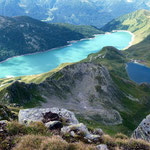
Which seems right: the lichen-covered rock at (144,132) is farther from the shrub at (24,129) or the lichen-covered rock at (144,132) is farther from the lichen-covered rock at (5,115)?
the lichen-covered rock at (5,115)

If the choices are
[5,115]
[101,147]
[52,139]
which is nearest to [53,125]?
[52,139]

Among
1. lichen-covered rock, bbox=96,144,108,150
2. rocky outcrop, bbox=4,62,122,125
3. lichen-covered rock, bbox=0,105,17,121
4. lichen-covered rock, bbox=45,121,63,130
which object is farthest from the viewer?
rocky outcrop, bbox=4,62,122,125

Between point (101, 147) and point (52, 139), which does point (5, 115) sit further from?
point (101, 147)

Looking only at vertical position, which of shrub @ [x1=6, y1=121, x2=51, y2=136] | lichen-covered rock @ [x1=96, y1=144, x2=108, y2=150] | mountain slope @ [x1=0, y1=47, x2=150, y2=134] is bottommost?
mountain slope @ [x1=0, y1=47, x2=150, y2=134]

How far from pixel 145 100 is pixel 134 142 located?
11942 centimetres

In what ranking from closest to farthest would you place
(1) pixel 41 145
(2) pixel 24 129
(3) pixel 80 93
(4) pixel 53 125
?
(1) pixel 41 145 → (2) pixel 24 129 → (4) pixel 53 125 → (3) pixel 80 93

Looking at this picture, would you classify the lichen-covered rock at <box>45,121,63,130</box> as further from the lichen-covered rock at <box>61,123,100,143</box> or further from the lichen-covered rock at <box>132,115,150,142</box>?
the lichen-covered rock at <box>132,115,150,142</box>

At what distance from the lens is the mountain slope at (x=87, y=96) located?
81.0 m

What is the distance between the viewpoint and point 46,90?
98.7 metres

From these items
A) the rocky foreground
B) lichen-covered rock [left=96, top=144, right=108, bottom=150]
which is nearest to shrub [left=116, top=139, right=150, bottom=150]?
the rocky foreground

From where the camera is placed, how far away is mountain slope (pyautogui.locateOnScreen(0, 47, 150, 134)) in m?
81.0

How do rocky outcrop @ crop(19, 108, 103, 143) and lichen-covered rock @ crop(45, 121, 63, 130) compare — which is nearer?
rocky outcrop @ crop(19, 108, 103, 143)

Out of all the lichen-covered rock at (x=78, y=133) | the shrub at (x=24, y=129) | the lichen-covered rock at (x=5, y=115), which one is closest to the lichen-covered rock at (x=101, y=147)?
the lichen-covered rock at (x=78, y=133)

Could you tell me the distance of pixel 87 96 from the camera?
10675 centimetres
